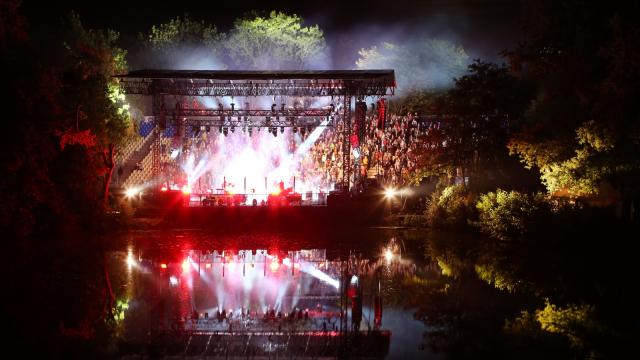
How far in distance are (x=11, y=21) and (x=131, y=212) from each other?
8112 mm

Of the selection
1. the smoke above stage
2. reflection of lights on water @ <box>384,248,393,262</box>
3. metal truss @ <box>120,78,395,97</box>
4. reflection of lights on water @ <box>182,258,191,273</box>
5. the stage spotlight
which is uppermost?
metal truss @ <box>120,78,395,97</box>

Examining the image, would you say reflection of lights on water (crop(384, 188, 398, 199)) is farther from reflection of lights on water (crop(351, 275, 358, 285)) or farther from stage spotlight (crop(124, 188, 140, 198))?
reflection of lights on water (crop(351, 275, 358, 285))

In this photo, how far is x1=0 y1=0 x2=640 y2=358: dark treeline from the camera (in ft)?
32.2

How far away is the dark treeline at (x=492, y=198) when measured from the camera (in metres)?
9.82

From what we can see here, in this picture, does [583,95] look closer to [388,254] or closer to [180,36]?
[388,254]

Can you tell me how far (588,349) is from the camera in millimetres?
8375

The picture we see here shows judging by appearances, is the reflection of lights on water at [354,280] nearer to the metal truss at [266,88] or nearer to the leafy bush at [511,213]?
the leafy bush at [511,213]

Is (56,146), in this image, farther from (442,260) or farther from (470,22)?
(470,22)

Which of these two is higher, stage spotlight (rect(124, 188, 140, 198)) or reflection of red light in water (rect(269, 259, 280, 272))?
stage spotlight (rect(124, 188, 140, 198))

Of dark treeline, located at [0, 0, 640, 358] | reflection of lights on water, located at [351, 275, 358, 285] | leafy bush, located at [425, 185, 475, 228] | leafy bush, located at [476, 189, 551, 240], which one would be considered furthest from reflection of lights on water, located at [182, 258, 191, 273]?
leafy bush, located at [425, 185, 475, 228]

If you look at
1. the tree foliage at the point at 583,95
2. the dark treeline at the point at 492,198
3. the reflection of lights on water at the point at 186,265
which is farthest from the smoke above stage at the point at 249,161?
the reflection of lights on water at the point at 186,265

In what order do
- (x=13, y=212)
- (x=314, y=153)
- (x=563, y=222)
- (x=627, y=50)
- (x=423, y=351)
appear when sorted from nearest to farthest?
(x=423, y=351) → (x=627, y=50) → (x=563, y=222) → (x=13, y=212) → (x=314, y=153)

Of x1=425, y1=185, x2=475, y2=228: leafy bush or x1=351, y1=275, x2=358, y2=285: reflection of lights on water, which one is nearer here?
x1=351, y1=275, x2=358, y2=285: reflection of lights on water

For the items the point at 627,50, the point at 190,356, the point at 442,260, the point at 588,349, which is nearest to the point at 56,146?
the point at 442,260
